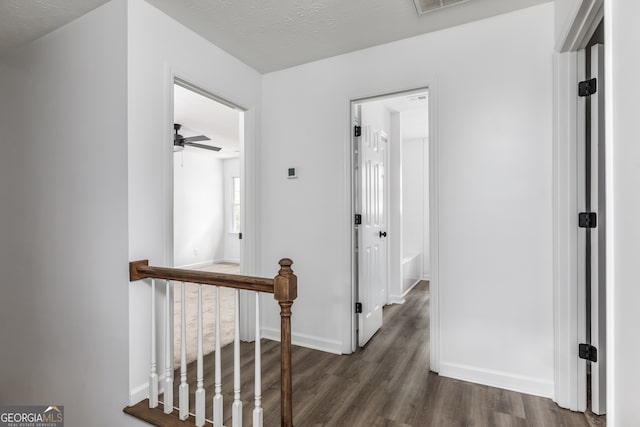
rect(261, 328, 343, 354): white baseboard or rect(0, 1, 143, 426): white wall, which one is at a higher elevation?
rect(0, 1, 143, 426): white wall

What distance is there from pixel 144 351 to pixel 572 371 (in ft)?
8.63

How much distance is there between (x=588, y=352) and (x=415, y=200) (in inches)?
169

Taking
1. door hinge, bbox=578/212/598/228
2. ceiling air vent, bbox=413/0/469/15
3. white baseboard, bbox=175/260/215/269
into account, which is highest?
ceiling air vent, bbox=413/0/469/15

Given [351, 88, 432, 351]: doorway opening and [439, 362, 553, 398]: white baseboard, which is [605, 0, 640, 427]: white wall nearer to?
[439, 362, 553, 398]: white baseboard

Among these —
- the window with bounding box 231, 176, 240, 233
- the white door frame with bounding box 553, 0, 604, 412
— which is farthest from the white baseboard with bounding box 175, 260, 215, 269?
the white door frame with bounding box 553, 0, 604, 412

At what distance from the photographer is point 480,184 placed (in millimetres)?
2258

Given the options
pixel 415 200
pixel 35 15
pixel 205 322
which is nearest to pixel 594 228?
pixel 205 322

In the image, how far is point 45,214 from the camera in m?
2.41

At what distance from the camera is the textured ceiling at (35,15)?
2.05 metres

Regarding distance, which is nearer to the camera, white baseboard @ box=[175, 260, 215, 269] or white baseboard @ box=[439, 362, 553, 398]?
white baseboard @ box=[439, 362, 553, 398]

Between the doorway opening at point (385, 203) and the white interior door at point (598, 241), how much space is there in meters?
1.03

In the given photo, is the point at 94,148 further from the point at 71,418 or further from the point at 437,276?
the point at 437,276

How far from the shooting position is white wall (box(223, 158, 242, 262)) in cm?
805

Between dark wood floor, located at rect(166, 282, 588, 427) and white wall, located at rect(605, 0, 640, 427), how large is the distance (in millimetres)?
968
